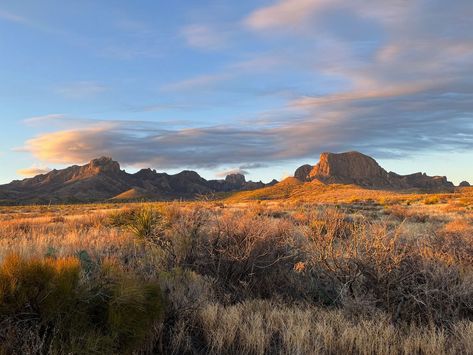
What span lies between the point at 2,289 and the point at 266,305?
3.48 meters

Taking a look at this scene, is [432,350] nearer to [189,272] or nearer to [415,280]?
[415,280]

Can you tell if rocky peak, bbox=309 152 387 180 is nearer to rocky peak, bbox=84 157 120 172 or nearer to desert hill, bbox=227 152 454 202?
desert hill, bbox=227 152 454 202

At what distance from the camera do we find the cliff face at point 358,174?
144 metres

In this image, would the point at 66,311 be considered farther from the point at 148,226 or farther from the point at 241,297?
the point at 148,226

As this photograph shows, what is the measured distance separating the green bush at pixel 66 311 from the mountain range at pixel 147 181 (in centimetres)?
13050

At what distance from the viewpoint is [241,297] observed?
6770mm

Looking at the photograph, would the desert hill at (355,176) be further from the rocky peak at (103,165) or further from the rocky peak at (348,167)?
the rocky peak at (103,165)

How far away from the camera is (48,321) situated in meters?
3.78

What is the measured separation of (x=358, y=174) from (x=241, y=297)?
15391cm

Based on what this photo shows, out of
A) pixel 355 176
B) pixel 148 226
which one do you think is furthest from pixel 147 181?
pixel 148 226

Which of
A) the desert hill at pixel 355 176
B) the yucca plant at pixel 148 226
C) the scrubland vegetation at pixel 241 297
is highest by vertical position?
the desert hill at pixel 355 176

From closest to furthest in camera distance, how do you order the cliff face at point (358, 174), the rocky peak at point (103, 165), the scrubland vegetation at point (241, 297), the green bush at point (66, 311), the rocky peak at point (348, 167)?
the green bush at point (66, 311) < the scrubland vegetation at point (241, 297) < the cliff face at point (358, 174) < the rocky peak at point (348, 167) < the rocky peak at point (103, 165)

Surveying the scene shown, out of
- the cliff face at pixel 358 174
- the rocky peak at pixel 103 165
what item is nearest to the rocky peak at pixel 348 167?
the cliff face at pixel 358 174

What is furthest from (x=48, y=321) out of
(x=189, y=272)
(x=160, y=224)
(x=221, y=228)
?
(x=160, y=224)
